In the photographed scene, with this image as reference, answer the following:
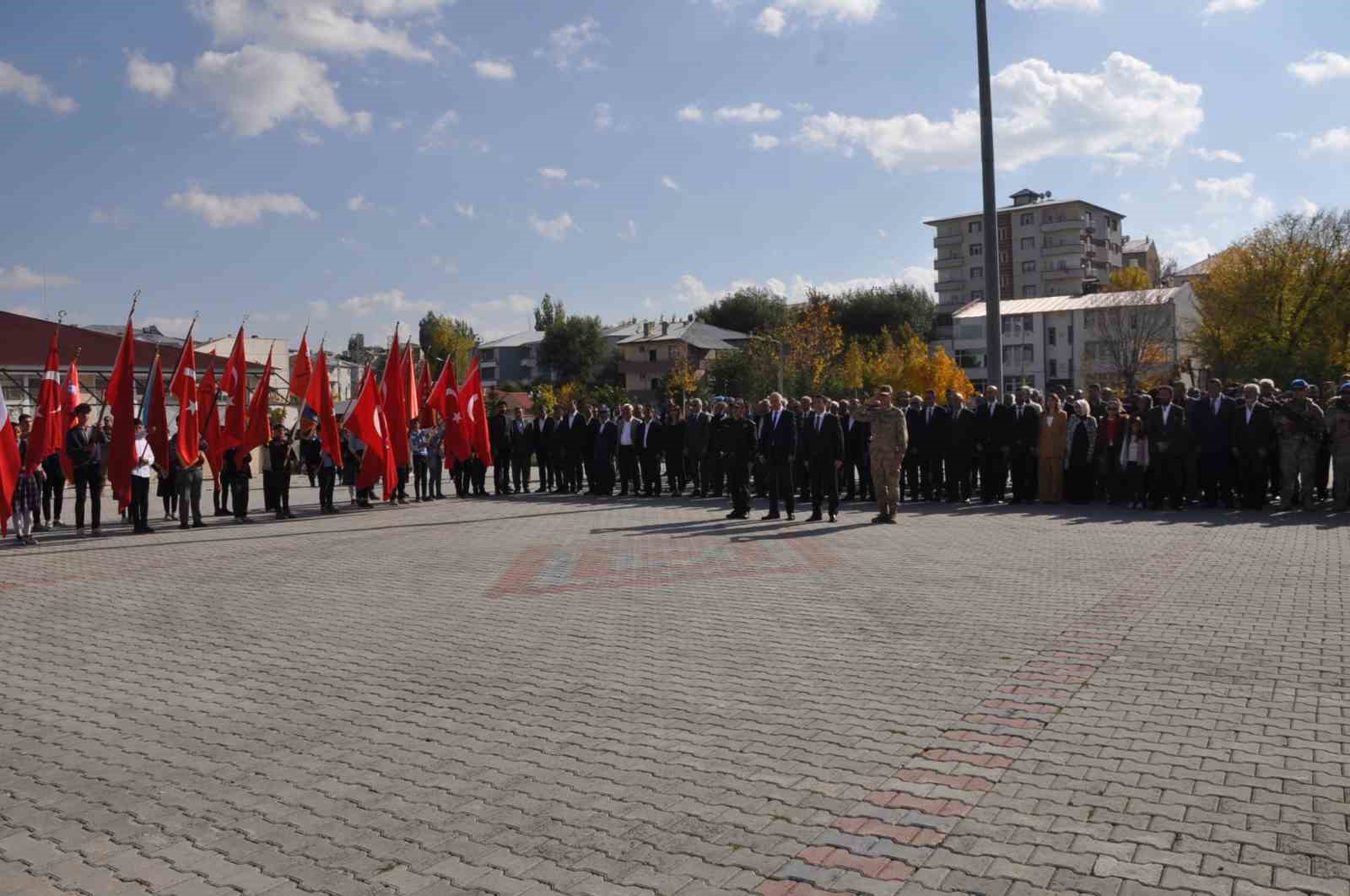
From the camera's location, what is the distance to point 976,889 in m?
4.15

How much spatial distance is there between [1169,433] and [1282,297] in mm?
46678

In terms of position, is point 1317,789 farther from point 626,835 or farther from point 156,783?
point 156,783

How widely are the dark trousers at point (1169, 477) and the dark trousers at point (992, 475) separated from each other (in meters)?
2.89

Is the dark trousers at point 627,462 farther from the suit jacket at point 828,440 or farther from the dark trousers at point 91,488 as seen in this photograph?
the dark trousers at point 91,488

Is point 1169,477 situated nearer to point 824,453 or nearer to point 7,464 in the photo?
point 824,453

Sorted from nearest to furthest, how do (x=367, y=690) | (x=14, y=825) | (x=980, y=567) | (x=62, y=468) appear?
(x=14, y=825) < (x=367, y=690) < (x=980, y=567) < (x=62, y=468)

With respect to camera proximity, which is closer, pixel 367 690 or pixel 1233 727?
pixel 1233 727

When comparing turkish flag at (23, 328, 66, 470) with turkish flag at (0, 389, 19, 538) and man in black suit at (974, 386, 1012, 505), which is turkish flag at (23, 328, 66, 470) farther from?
man in black suit at (974, 386, 1012, 505)

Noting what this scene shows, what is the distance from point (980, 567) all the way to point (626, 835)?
27.0 feet

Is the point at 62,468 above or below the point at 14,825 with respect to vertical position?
above

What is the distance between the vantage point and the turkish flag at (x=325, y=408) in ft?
72.0

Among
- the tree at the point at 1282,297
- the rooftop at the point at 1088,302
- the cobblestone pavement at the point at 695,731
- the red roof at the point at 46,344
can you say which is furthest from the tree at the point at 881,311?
the cobblestone pavement at the point at 695,731

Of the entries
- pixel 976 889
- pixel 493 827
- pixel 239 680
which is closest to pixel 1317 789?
pixel 976 889

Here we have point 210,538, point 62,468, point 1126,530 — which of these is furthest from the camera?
point 62,468
